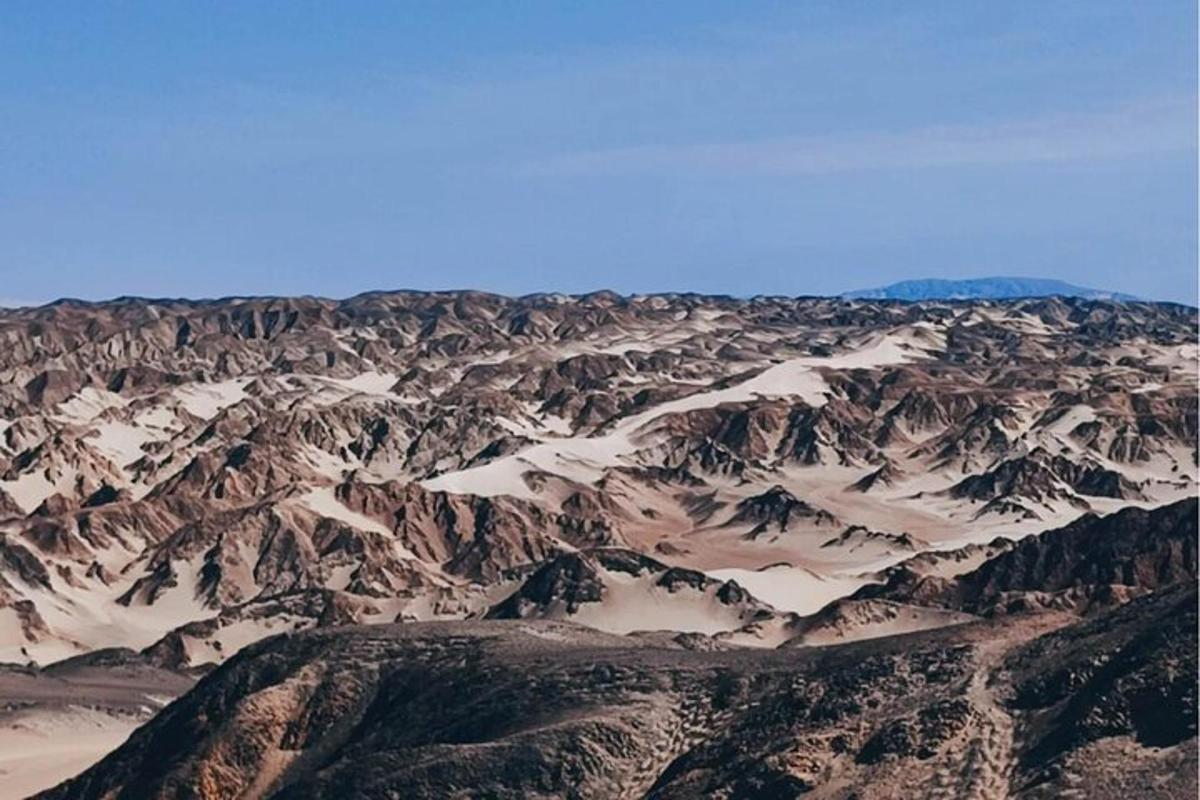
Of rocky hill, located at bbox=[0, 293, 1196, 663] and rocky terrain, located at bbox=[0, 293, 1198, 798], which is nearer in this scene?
rocky terrain, located at bbox=[0, 293, 1198, 798]

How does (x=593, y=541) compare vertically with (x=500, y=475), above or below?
below

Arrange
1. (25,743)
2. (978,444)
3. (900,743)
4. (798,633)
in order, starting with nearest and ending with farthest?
(900,743), (25,743), (798,633), (978,444)

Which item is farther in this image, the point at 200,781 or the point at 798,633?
the point at 798,633

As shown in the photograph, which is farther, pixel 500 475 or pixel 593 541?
pixel 500 475

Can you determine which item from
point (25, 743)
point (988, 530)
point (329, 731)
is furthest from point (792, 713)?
point (988, 530)

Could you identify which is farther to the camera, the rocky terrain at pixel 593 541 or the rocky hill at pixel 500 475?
the rocky hill at pixel 500 475

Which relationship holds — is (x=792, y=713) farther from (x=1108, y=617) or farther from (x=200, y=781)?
(x=200, y=781)

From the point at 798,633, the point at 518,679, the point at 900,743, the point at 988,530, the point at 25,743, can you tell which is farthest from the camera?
the point at 988,530

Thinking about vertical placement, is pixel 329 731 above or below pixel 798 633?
above
